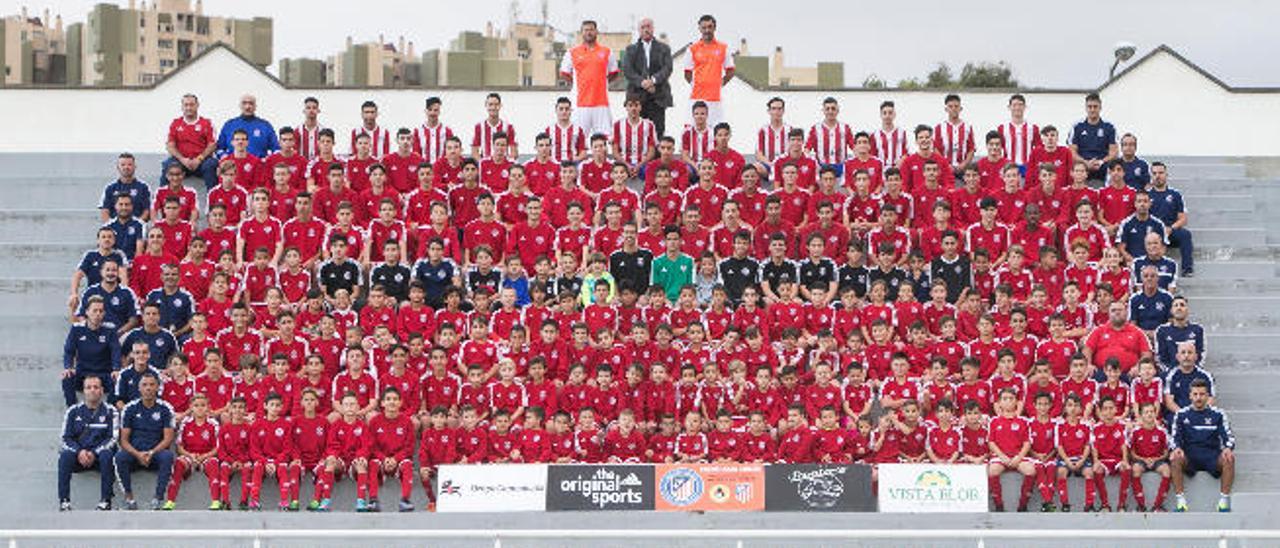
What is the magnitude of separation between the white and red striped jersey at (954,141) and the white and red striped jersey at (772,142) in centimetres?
161

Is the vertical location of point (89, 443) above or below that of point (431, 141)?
below

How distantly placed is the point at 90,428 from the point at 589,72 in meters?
7.33

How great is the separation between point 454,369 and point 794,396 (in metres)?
2.95

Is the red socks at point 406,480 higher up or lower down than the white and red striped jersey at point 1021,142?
lower down

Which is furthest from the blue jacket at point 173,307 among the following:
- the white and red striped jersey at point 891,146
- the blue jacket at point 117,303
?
the white and red striped jersey at point 891,146

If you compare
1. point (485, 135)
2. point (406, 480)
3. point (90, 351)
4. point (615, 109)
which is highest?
point (615, 109)

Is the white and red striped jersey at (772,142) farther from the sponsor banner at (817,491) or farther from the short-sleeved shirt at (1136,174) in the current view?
the sponsor banner at (817,491)

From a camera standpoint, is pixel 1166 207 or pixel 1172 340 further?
pixel 1166 207

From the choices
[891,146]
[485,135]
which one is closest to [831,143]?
[891,146]

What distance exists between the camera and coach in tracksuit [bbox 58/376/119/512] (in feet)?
51.4

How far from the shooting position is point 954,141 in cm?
→ 2042

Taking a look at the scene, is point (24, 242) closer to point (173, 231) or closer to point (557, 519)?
point (173, 231)

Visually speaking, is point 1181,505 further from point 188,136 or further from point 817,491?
point 188,136

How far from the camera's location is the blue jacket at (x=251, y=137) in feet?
65.7
